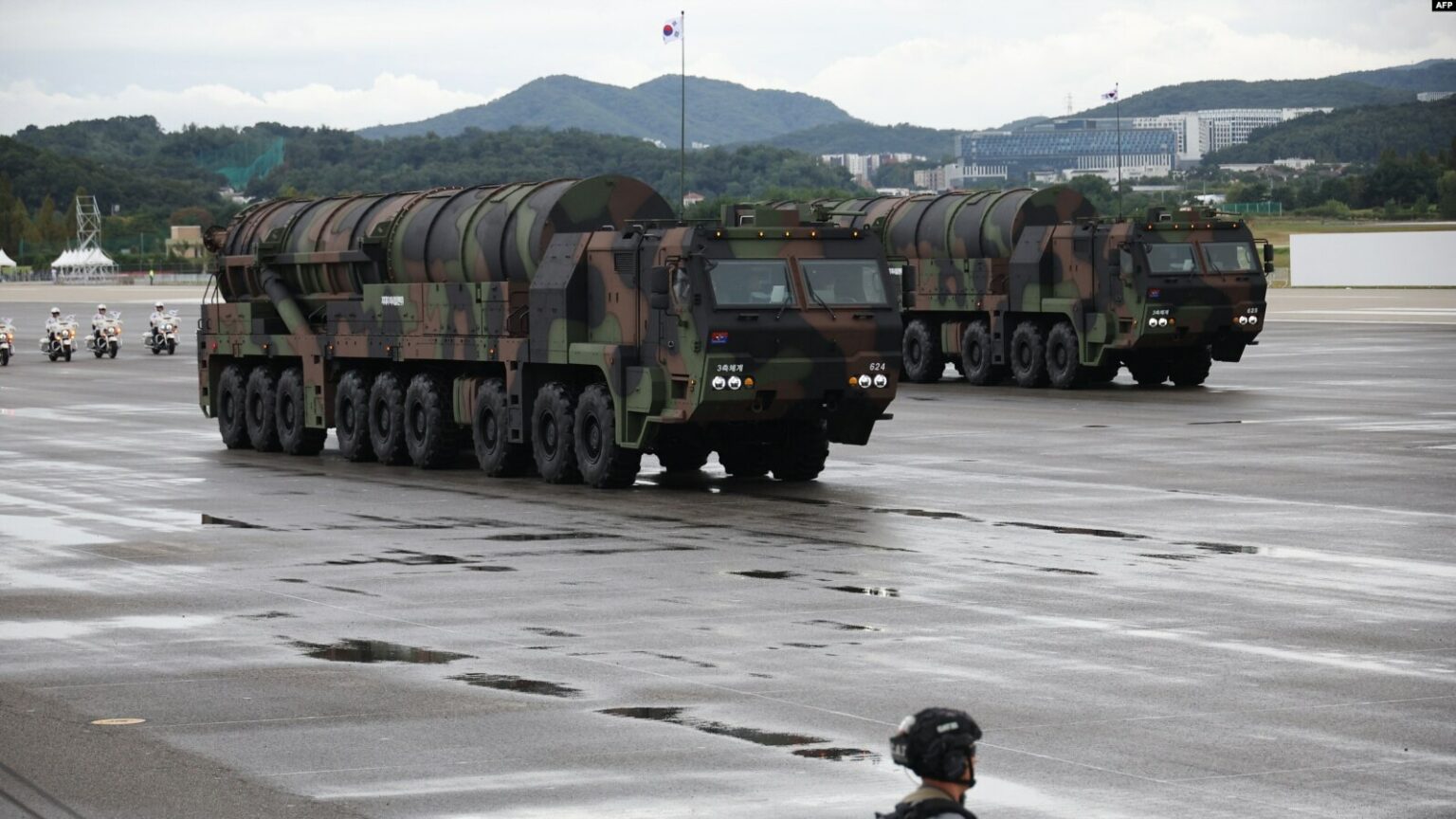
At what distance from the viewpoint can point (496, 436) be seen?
81.7ft

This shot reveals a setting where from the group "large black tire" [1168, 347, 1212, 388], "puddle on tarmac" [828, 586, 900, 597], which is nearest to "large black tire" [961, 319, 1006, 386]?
"large black tire" [1168, 347, 1212, 388]

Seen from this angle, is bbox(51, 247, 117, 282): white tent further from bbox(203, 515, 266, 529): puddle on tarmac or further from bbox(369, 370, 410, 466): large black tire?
bbox(203, 515, 266, 529): puddle on tarmac

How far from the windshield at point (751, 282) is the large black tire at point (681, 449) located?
4.95 ft

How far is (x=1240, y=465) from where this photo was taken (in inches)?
982

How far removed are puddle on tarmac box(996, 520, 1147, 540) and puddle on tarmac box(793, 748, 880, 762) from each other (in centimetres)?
863

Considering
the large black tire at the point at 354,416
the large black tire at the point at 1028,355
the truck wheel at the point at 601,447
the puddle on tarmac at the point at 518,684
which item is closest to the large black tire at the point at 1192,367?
the large black tire at the point at 1028,355

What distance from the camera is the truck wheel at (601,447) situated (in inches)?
907

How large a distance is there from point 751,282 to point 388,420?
5931 millimetres

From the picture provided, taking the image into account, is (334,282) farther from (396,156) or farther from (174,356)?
(396,156)

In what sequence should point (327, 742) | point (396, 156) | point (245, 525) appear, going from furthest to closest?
point (396, 156), point (245, 525), point (327, 742)

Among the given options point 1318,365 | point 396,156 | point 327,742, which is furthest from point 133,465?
point 396,156

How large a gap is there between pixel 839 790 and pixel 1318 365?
119 feet

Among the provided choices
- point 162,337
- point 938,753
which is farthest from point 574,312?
point 162,337

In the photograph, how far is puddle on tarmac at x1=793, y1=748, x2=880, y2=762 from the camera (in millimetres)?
10227
